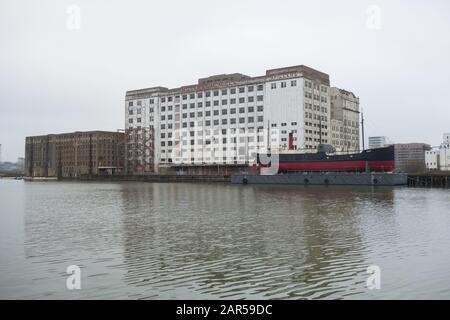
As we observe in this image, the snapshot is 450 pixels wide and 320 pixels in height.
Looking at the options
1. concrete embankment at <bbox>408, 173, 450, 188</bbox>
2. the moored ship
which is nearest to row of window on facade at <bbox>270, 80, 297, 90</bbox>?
the moored ship

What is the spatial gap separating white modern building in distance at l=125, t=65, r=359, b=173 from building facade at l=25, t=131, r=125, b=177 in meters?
32.4

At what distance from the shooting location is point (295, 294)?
10.6 m

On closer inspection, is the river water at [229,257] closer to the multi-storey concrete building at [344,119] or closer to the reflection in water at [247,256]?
the reflection in water at [247,256]

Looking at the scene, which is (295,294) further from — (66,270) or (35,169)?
(35,169)

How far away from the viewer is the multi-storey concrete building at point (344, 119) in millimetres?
122812

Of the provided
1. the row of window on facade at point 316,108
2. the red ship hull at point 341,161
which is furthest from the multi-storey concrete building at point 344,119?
the red ship hull at point 341,161

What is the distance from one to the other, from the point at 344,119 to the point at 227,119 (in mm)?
34990

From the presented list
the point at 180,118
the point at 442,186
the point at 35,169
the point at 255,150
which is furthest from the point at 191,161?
the point at 35,169

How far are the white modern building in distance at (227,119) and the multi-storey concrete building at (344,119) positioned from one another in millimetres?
2502

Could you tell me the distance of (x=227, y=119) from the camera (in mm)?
119750
